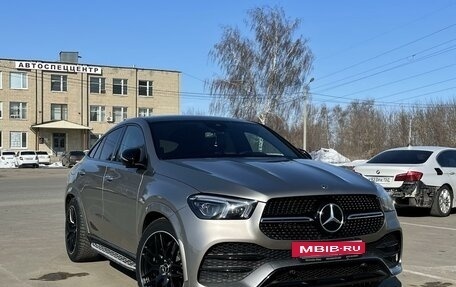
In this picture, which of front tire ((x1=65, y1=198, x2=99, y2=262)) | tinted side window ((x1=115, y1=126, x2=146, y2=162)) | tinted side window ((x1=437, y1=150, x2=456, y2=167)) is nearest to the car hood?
tinted side window ((x1=115, y1=126, x2=146, y2=162))

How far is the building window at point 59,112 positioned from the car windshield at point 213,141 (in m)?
55.4

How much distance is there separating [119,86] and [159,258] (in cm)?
5879

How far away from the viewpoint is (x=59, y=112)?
5888 centimetres

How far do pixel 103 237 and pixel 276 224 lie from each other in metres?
2.55

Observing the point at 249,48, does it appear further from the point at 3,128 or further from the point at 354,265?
the point at 354,265

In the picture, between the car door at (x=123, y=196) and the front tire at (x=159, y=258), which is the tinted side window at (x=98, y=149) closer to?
the car door at (x=123, y=196)

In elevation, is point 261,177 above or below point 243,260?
above

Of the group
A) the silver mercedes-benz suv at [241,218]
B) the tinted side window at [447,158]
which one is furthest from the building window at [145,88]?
the silver mercedes-benz suv at [241,218]

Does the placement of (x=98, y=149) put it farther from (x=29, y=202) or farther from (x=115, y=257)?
(x=29, y=202)

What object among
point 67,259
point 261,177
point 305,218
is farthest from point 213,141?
point 67,259

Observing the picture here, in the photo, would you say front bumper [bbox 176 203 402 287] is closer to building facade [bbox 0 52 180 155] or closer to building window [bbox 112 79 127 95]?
building facade [bbox 0 52 180 155]

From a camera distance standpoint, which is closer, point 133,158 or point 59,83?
point 133,158

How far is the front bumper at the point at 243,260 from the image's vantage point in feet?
13.1

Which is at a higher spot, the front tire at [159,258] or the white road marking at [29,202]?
the front tire at [159,258]
